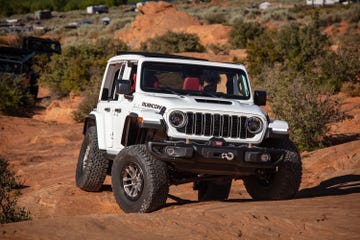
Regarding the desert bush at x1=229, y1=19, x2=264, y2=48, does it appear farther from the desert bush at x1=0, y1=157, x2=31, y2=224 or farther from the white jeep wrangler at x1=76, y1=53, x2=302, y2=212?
the white jeep wrangler at x1=76, y1=53, x2=302, y2=212

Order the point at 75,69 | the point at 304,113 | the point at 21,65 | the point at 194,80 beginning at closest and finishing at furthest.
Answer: the point at 194,80
the point at 304,113
the point at 21,65
the point at 75,69

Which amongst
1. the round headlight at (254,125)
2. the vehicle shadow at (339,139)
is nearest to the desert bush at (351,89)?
the vehicle shadow at (339,139)

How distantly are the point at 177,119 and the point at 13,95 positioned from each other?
1711 centimetres

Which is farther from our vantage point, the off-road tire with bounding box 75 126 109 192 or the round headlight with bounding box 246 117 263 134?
the off-road tire with bounding box 75 126 109 192

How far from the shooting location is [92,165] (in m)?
10.4

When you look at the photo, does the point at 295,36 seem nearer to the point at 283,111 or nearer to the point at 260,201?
the point at 283,111

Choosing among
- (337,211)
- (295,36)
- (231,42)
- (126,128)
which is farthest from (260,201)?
(231,42)

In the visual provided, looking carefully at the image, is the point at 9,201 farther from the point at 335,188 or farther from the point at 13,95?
the point at 13,95

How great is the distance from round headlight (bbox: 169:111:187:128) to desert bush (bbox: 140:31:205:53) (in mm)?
27969

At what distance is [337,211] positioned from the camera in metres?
7.95

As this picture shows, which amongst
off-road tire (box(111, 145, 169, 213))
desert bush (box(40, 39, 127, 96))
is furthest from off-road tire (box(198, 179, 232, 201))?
desert bush (box(40, 39, 127, 96))

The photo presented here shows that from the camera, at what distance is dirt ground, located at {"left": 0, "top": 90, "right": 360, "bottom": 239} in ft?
21.9

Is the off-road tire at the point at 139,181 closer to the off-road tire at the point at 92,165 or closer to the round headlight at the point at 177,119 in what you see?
the round headlight at the point at 177,119

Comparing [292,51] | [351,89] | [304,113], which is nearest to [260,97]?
[304,113]
